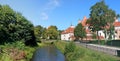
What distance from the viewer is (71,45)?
4634 centimetres

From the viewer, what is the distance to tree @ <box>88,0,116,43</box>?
3605 inches

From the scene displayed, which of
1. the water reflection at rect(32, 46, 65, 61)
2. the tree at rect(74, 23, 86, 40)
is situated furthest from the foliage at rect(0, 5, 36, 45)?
the tree at rect(74, 23, 86, 40)

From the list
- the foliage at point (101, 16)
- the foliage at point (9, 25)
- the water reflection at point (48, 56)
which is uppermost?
the foliage at point (101, 16)

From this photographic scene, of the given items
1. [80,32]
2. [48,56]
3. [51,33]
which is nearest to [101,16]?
[80,32]

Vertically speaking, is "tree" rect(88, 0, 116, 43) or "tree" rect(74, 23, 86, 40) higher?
"tree" rect(88, 0, 116, 43)

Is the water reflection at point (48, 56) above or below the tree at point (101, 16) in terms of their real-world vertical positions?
below

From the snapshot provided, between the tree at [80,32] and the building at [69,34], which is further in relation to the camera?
the building at [69,34]

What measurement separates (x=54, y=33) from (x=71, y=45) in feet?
323

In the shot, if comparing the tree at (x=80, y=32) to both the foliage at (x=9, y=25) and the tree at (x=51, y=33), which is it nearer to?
the tree at (x=51, y=33)

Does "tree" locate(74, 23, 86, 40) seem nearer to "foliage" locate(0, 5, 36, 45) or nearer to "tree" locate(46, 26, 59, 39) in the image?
"tree" locate(46, 26, 59, 39)

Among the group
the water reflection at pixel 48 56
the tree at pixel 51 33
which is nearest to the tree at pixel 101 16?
the water reflection at pixel 48 56

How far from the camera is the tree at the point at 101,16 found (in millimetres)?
91562

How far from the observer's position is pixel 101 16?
91.6 m

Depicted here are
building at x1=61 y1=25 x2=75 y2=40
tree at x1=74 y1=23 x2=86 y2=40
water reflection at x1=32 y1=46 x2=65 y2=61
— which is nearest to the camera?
water reflection at x1=32 y1=46 x2=65 y2=61
